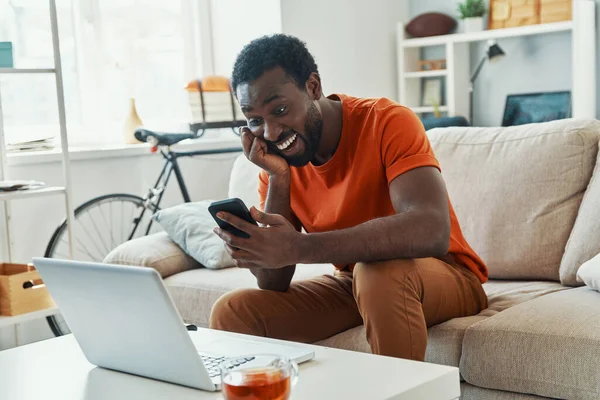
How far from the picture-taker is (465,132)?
8.95ft

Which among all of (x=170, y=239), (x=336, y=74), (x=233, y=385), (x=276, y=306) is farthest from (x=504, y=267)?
(x=336, y=74)

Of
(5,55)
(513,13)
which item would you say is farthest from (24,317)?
(513,13)

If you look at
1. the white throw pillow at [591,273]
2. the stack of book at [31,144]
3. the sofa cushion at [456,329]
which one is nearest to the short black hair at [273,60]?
the sofa cushion at [456,329]

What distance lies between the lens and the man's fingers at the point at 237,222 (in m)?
1.71

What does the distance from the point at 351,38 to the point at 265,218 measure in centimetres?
349

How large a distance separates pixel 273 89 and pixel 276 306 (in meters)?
0.51

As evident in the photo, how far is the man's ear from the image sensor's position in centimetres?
209

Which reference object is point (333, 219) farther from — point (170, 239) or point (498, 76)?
point (498, 76)

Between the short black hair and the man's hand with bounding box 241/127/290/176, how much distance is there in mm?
135

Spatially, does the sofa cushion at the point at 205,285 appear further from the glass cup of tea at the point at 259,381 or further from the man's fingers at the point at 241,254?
the glass cup of tea at the point at 259,381

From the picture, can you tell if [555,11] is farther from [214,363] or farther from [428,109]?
[214,363]

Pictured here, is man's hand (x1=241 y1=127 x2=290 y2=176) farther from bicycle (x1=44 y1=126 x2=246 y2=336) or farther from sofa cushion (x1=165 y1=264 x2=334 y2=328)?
bicycle (x1=44 y1=126 x2=246 y2=336)

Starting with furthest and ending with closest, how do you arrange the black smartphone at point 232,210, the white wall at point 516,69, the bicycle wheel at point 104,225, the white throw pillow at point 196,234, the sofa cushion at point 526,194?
the white wall at point 516,69 → the bicycle wheel at point 104,225 → the white throw pillow at point 196,234 → the sofa cushion at point 526,194 → the black smartphone at point 232,210

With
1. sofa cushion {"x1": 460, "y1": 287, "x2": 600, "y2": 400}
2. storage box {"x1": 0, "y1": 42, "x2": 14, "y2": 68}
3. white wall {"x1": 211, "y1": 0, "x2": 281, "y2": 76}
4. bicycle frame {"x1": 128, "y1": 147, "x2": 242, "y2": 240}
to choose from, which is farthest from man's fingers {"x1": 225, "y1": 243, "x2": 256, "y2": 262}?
white wall {"x1": 211, "y1": 0, "x2": 281, "y2": 76}
